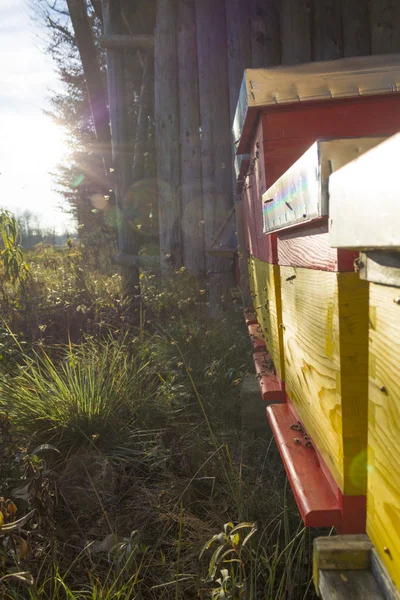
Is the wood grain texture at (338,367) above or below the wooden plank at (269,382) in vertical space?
above

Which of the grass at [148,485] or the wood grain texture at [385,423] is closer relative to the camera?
the wood grain texture at [385,423]

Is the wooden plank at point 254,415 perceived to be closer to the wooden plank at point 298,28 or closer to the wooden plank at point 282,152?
the wooden plank at point 282,152

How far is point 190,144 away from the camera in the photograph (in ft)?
17.0

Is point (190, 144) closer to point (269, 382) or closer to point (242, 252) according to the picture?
point (242, 252)

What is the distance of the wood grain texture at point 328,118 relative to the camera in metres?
1.87

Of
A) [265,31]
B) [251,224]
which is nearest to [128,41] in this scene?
[265,31]

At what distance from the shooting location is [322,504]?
1.05 metres

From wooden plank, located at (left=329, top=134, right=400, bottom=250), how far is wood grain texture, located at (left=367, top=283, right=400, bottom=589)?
0.32 feet

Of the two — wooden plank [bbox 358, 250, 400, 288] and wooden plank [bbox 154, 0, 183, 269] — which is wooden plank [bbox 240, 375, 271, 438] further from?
wooden plank [bbox 154, 0, 183, 269]

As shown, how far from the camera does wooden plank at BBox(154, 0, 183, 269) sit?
16.9ft

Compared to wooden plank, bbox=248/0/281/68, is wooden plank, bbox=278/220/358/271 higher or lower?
lower

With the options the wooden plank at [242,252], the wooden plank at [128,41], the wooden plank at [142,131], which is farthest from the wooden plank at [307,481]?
the wooden plank at [142,131]

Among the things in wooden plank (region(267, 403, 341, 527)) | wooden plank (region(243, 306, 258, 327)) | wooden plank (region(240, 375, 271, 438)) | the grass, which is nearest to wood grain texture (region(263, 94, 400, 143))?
wooden plank (region(267, 403, 341, 527))

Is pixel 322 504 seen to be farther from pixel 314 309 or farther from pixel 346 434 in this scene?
pixel 314 309
